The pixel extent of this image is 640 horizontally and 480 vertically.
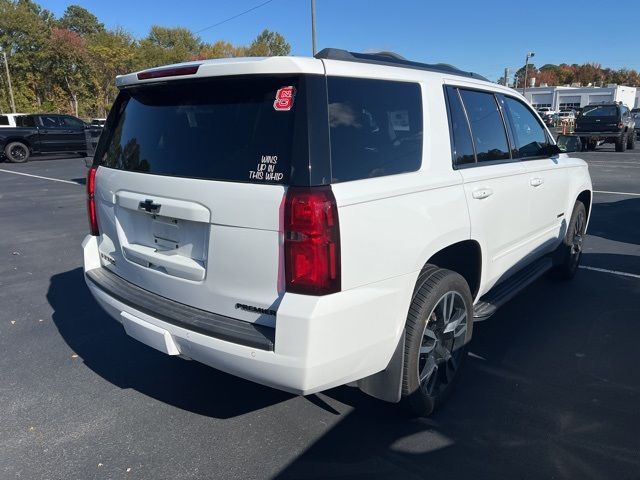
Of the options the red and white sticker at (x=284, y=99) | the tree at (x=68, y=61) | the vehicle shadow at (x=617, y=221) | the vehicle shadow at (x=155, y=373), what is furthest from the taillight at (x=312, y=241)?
the tree at (x=68, y=61)

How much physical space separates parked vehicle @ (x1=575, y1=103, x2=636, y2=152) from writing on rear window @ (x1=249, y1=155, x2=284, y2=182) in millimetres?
22880

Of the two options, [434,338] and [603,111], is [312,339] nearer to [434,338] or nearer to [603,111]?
[434,338]

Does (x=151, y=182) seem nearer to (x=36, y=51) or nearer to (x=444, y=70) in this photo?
(x=444, y=70)

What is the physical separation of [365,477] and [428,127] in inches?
74.2

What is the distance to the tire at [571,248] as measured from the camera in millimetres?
4996

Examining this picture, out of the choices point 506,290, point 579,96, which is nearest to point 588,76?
point 579,96

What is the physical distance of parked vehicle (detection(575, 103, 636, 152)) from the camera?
69.2 ft

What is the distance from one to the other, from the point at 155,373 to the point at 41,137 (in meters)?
19.2

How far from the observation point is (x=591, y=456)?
2615 millimetres

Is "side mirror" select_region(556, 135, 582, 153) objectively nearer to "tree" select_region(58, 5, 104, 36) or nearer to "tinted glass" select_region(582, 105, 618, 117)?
"tinted glass" select_region(582, 105, 618, 117)

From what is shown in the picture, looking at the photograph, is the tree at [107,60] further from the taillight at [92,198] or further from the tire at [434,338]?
the tire at [434,338]

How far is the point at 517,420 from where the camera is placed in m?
2.94

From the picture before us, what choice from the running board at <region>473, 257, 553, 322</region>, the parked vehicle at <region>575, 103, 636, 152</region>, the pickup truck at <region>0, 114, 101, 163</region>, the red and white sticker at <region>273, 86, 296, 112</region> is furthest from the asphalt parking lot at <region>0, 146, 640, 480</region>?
the parked vehicle at <region>575, 103, 636, 152</region>

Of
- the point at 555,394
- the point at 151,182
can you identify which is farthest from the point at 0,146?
the point at 555,394
